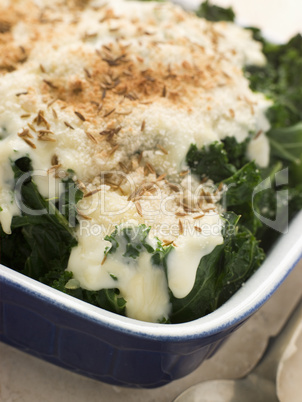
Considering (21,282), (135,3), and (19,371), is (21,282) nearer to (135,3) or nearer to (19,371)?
(19,371)

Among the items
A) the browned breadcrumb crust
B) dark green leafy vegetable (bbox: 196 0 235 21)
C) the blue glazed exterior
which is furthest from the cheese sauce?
dark green leafy vegetable (bbox: 196 0 235 21)

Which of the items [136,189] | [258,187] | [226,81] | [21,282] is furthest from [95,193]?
[226,81]

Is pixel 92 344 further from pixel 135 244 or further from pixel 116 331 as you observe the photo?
pixel 135 244

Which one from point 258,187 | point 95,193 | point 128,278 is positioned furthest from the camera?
point 258,187

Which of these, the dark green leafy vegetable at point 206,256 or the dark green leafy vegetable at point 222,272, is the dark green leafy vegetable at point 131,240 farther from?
the dark green leafy vegetable at point 222,272

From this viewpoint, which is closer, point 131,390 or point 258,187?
point 131,390

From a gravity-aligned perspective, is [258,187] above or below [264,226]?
above
